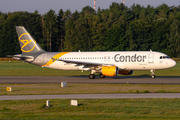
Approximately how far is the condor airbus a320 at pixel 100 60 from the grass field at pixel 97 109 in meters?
18.2

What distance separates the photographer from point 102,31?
118312 millimetres

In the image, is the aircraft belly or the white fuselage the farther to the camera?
the aircraft belly

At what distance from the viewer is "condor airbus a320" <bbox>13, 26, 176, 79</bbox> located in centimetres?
3825

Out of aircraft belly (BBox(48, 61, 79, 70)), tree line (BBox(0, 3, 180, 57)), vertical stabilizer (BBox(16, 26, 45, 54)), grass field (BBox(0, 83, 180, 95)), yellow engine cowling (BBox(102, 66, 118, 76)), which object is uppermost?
tree line (BBox(0, 3, 180, 57))

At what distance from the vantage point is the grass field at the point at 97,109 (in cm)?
1500

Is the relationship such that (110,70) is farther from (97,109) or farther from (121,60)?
(97,109)

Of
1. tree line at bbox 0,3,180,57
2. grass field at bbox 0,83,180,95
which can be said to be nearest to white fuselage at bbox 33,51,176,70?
grass field at bbox 0,83,180,95

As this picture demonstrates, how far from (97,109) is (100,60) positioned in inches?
911

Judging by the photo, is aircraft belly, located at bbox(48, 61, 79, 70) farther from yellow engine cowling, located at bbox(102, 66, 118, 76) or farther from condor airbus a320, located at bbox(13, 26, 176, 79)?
yellow engine cowling, located at bbox(102, 66, 118, 76)

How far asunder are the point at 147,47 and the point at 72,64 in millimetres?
A: 69471

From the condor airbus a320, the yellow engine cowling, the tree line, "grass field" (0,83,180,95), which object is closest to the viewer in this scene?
"grass field" (0,83,180,95)

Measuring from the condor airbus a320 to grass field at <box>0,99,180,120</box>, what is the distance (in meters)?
18.2

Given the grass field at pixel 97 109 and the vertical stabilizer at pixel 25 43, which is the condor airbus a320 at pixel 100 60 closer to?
the vertical stabilizer at pixel 25 43

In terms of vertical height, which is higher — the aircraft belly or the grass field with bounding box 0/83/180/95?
the aircraft belly
